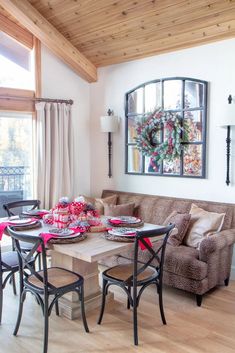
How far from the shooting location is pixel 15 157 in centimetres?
485

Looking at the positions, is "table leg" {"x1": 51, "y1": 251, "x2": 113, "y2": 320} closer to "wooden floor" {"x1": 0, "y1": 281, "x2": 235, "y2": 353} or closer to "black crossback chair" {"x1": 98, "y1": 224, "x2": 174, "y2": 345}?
"wooden floor" {"x1": 0, "y1": 281, "x2": 235, "y2": 353}

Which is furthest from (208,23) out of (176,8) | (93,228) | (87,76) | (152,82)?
(93,228)

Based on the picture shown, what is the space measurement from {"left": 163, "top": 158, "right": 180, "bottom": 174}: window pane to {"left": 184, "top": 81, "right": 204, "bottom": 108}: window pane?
2.31 feet

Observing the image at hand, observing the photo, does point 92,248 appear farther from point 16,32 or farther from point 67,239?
point 16,32

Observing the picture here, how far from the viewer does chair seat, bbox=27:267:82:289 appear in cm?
261

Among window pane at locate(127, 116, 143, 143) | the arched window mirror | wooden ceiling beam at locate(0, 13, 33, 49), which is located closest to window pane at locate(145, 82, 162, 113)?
the arched window mirror

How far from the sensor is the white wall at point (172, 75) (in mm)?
3980

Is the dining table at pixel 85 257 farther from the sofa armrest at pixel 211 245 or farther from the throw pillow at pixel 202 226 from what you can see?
the throw pillow at pixel 202 226

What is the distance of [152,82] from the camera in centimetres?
461

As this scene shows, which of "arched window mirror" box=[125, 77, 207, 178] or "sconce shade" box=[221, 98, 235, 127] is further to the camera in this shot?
"arched window mirror" box=[125, 77, 207, 178]

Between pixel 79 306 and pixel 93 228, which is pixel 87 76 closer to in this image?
pixel 93 228

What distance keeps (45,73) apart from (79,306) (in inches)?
132

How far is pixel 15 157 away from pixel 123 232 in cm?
262

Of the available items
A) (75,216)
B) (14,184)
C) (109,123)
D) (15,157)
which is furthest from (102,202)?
(75,216)
